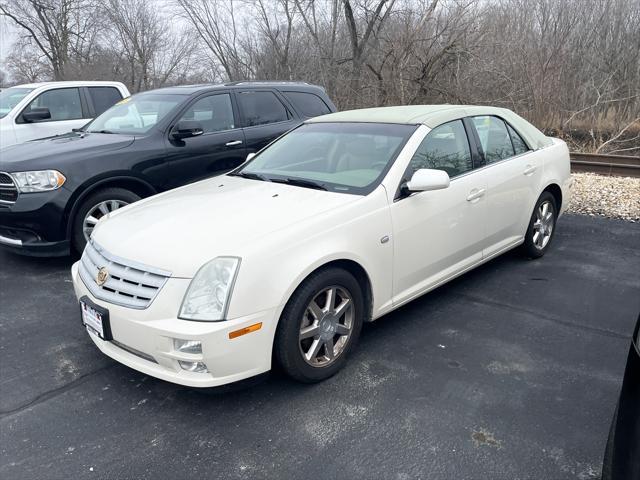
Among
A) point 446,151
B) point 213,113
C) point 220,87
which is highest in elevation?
point 220,87

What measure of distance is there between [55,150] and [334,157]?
3040 mm

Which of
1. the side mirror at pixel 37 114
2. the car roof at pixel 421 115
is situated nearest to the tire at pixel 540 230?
the car roof at pixel 421 115

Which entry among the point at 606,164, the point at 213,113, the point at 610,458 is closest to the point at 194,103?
the point at 213,113

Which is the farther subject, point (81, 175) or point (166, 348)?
point (81, 175)

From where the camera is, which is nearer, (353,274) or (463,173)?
(353,274)

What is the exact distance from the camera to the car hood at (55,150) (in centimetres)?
503

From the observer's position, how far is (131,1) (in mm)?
27250

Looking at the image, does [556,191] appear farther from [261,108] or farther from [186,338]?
[186,338]

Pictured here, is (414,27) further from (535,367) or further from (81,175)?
(535,367)

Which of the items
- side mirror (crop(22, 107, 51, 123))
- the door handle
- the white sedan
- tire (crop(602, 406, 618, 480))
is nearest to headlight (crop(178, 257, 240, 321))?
the white sedan

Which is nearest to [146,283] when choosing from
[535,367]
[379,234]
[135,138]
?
[379,234]

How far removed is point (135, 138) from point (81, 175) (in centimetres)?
78

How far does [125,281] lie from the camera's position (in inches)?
116

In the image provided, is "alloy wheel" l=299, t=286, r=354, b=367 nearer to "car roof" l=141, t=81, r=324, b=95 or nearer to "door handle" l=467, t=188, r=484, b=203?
"door handle" l=467, t=188, r=484, b=203
